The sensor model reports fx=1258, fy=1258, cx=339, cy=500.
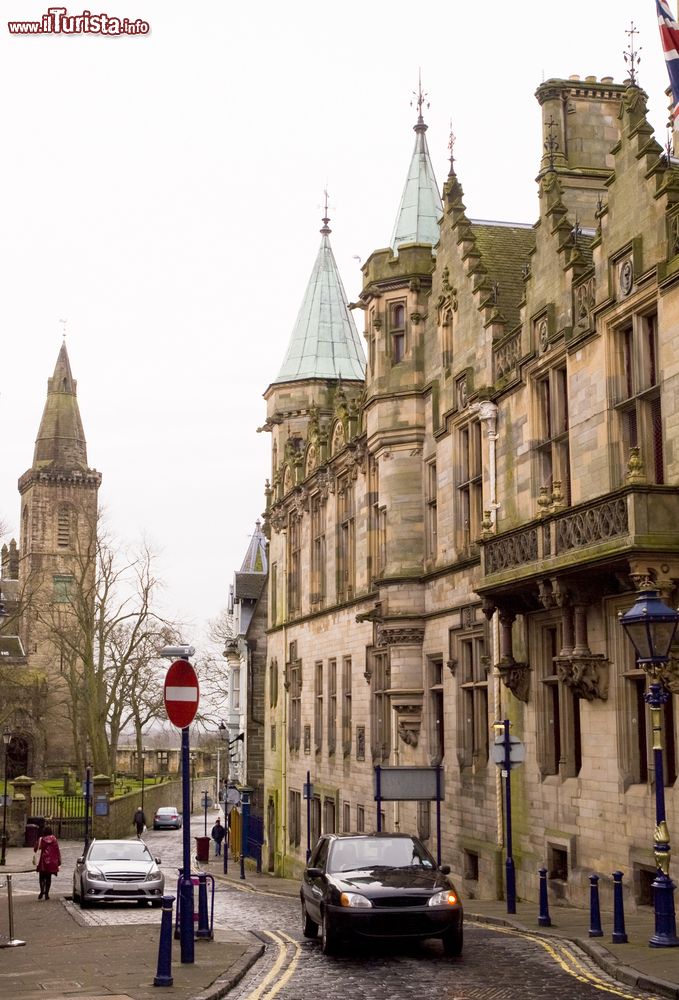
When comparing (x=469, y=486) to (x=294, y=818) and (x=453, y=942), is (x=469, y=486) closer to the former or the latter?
(x=453, y=942)

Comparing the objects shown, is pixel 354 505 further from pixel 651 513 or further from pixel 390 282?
pixel 651 513

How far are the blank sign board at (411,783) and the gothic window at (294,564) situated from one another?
64.0 ft

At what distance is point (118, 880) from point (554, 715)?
31.2 feet

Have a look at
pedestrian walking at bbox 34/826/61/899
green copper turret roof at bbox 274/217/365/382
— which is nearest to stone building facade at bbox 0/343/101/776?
green copper turret roof at bbox 274/217/365/382

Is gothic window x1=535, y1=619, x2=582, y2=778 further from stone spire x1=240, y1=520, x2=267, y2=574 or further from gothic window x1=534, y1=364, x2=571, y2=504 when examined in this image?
stone spire x1=240, y1=520, x2=267, y2=574

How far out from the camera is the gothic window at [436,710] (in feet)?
95.5

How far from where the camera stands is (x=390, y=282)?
3145 centimetres

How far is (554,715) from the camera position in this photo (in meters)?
23.2

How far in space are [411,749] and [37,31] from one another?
1858 centimetres

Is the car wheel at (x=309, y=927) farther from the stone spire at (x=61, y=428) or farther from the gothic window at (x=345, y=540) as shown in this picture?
the stone spire at (x=61, y=428)

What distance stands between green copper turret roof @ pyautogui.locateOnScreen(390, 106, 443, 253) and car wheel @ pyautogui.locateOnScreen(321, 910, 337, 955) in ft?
69.5

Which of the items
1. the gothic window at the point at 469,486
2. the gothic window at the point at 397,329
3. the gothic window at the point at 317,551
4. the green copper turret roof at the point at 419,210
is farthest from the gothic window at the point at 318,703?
the green copper turret roof at the point at 419,210

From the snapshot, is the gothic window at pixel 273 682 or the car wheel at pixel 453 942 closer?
the car wheel at pixel 453 942

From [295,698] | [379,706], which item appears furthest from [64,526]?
[379,706]
